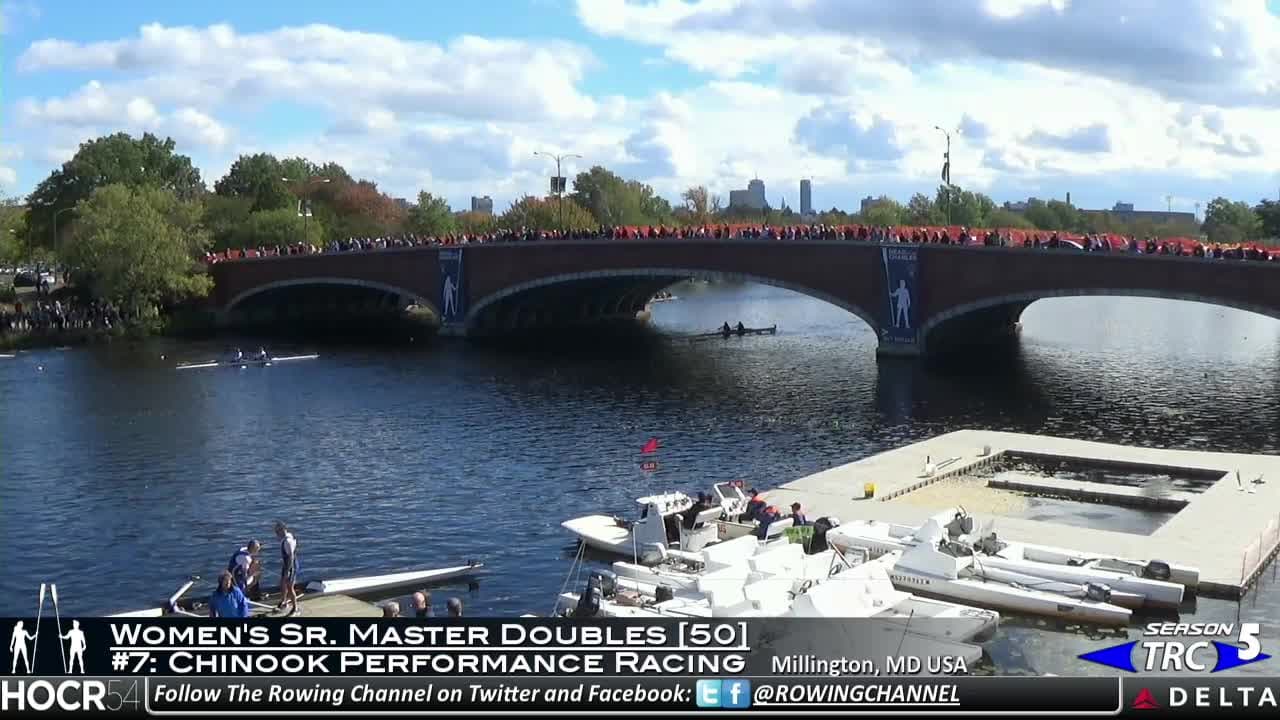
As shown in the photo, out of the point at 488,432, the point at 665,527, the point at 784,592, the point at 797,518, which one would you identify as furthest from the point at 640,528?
the point at 488,432

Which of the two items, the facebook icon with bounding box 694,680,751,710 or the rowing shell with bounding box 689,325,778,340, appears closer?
the facebook icon with bounding box 694,680,751,710

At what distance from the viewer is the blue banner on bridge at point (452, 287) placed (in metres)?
108

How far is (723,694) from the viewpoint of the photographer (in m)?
18.5

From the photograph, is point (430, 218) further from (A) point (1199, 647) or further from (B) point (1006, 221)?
Answer: (A) point (1199, 647)

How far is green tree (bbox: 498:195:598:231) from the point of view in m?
155

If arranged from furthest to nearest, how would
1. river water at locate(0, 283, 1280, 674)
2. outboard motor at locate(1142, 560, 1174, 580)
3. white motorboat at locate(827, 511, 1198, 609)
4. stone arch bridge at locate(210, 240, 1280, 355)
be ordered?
stone arch bridge at locate(210, 240, 1280, 355), river water at locate(0, 283, 1280, 674), outboard motor at locate(1142, 560, 1174, 580), white motorboat at locate(827, 511, 1198, 609)

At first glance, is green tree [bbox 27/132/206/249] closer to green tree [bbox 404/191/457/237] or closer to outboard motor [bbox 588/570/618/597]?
green tree [bbox 404/191/457/237]

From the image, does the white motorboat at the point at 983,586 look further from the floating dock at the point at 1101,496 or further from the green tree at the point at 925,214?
the green tree at the point at 925,214

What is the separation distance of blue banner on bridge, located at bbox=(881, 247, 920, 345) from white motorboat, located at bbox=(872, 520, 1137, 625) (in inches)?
1917

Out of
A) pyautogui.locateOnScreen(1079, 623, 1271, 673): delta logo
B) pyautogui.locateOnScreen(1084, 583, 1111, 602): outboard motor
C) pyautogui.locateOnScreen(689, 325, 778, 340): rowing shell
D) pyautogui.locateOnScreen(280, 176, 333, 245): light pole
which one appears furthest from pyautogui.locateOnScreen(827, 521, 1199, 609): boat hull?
pyautogui.locateOnScreen(280, 176, 333, 245): light pole

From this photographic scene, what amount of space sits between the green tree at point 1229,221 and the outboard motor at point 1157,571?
471 feet

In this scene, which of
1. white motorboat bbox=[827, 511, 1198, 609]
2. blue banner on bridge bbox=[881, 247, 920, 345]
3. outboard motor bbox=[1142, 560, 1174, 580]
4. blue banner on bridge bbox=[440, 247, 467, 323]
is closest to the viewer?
white motorboat bbox=[827, 511, 1198, 609]

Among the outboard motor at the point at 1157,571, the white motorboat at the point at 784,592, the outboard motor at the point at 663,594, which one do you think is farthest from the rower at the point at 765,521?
the outboard motor at the point at 1157,571

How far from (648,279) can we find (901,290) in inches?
1285
